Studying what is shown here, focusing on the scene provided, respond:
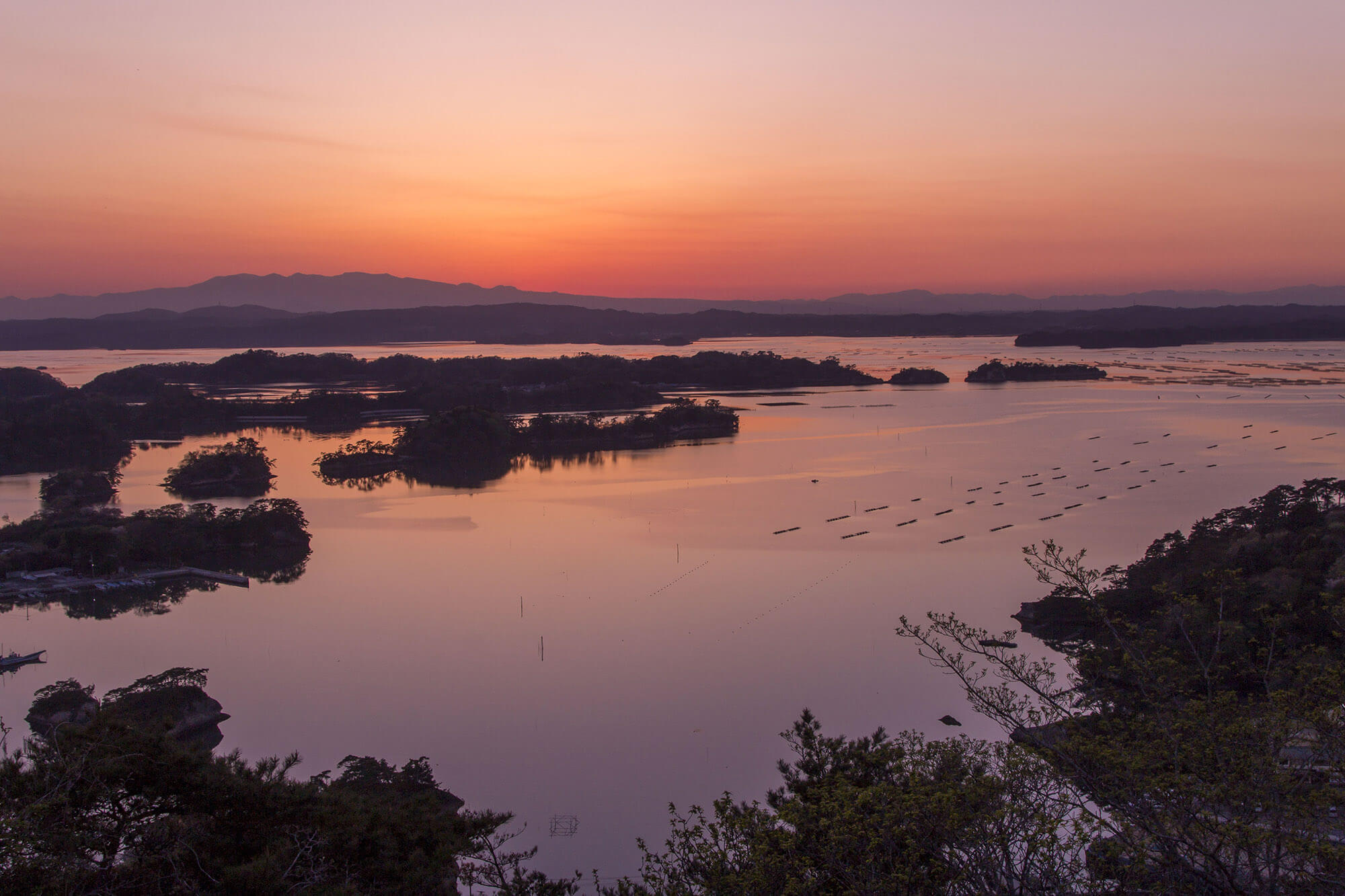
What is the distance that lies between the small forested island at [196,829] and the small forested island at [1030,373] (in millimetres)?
46425

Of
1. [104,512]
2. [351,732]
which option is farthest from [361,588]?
[104,512]

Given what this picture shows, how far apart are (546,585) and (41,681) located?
20.2 ft

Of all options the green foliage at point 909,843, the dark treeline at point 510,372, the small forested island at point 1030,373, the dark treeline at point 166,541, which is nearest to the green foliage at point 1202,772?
the green foliage at point 909,843

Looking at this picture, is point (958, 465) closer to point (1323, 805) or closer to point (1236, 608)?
point (1236, 608)

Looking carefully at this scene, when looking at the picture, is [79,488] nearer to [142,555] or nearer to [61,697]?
[142,555]

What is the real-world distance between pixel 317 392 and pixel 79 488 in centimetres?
1935

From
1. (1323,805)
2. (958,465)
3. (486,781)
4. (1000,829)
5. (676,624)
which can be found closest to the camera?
(1323,805)

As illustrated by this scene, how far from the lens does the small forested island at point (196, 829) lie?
12.1 ft

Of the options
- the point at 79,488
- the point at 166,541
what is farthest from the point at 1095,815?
the point at 79,488

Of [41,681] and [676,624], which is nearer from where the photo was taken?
[41,681]

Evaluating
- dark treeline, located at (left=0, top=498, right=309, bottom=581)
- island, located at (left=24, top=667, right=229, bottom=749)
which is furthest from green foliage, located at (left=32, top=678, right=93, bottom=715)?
dark treeline, located at (left=0, top=498, right=309, bottom=581)

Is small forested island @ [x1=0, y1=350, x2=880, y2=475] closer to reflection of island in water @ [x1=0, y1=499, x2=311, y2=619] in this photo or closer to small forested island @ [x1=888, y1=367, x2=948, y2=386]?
small forested island @ [x1=888, y1=367, x2=948, y2=386]

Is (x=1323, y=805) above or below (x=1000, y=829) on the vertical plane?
above

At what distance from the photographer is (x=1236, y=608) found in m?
8.65
